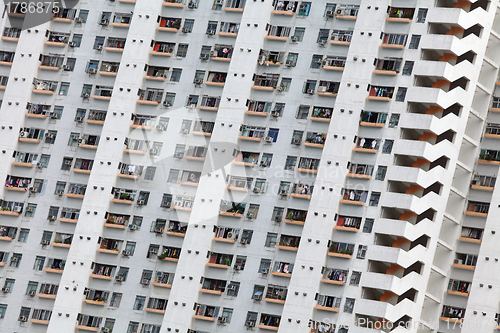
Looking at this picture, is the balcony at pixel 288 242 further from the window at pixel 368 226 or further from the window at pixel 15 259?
the window at pixel 15 259

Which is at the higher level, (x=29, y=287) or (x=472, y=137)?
(x=472, y=137)

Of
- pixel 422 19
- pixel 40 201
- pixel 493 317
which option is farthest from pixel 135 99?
pixel 493 317

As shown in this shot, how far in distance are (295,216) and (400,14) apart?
57.5 ft

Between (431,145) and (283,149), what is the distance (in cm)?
1119

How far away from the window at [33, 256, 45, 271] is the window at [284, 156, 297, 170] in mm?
20320

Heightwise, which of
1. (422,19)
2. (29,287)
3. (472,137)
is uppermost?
(422,19)

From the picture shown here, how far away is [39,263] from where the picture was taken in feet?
310

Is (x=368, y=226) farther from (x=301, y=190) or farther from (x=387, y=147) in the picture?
(x=387, y=147)

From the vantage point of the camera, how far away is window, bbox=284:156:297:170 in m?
92.2

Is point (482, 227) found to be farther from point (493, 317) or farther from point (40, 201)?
point (40, 201)

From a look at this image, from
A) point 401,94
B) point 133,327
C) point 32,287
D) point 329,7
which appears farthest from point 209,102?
point 32,287

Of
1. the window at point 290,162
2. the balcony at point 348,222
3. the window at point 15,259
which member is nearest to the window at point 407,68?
the window at point 290,162

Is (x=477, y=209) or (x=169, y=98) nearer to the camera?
(x=477, y=209)

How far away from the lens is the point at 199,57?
95500 mm
